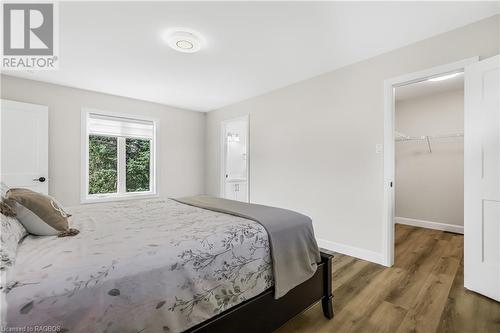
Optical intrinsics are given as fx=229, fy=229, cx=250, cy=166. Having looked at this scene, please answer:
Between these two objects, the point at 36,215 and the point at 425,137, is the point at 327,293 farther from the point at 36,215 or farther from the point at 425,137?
the point at 425,137

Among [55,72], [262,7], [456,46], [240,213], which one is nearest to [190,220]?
[240,213]

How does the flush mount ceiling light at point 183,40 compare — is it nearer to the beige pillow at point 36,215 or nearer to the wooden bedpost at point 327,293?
the beige pillow at point 36,215

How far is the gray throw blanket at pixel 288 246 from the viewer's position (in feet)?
4.91

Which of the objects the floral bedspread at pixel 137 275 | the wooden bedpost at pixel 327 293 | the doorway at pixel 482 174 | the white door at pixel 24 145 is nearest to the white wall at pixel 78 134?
the white door at pixel 24 145

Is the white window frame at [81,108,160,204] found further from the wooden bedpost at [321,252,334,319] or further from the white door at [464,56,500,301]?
the white door at [464,56,500,301]

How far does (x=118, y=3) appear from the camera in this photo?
73.8 inches

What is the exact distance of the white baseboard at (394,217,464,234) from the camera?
378 cm

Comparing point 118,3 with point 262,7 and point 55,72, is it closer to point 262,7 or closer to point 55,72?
point 262,7

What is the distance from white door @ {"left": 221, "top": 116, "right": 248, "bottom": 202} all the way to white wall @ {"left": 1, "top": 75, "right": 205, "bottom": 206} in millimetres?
700

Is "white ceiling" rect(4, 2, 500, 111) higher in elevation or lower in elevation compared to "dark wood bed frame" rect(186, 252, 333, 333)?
higher

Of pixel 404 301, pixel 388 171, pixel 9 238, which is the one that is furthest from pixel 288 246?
pixel 388 171

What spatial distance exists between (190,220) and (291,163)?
2.29 metres

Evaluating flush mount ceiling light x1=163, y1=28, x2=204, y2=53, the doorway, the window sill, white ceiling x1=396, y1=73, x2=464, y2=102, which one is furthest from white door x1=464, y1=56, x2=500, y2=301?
the window sill

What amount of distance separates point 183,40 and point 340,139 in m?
2.23
